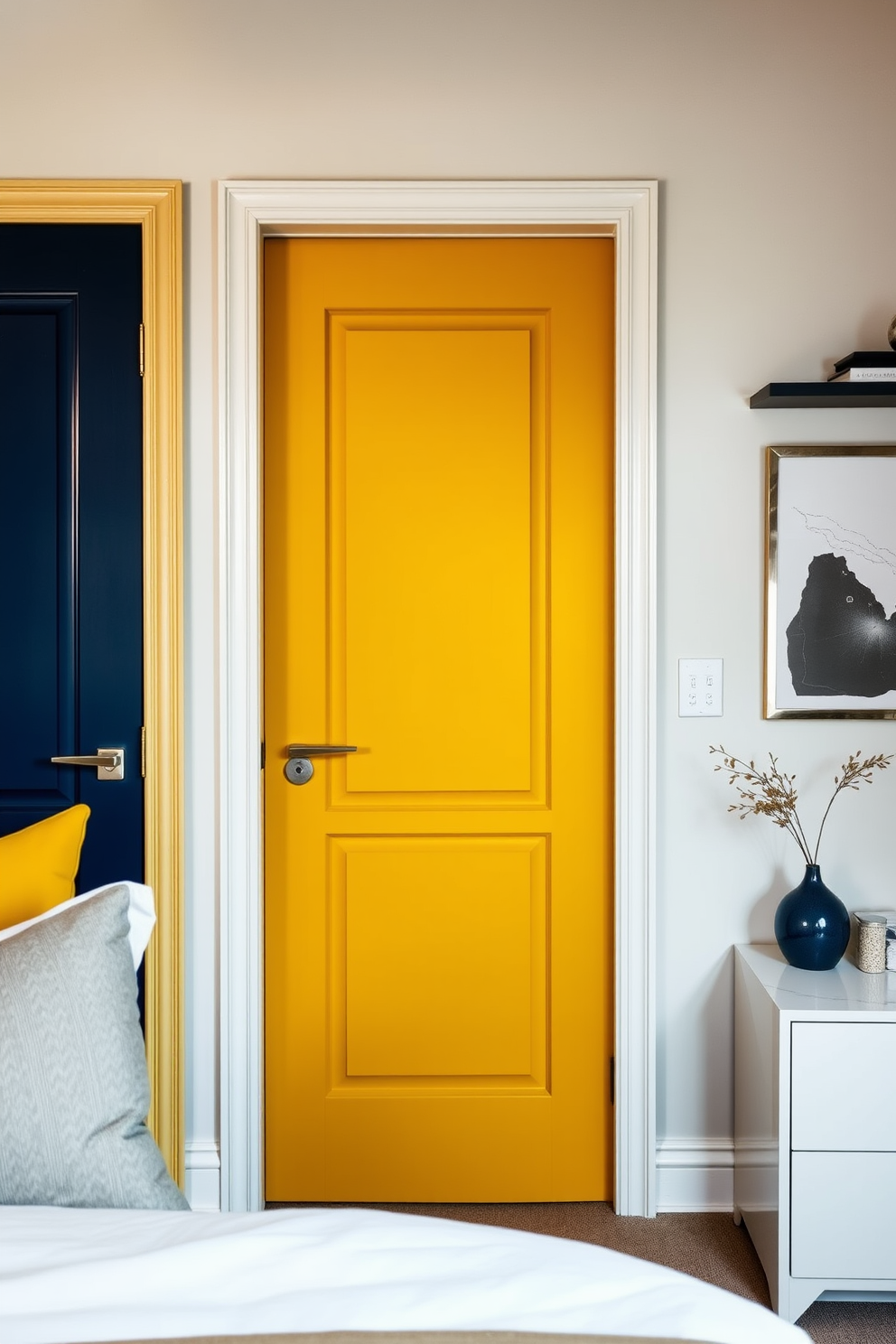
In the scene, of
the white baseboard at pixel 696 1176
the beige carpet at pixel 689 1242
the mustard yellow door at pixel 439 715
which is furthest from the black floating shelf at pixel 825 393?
the beige carpet at pixel 689 1242

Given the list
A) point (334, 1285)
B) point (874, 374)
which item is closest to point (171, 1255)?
point (334, 1285)

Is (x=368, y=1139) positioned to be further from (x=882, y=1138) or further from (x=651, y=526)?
(x=651, y=526)

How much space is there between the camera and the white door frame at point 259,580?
6.75 ft

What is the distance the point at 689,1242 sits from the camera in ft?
6.66

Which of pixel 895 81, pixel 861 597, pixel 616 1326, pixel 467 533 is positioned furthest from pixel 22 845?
pixel 895 81

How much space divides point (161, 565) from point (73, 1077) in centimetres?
120

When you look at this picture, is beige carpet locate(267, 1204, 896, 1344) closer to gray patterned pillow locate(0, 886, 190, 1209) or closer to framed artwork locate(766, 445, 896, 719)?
gray patterned pillow locate(0, 886, 190, 1209)

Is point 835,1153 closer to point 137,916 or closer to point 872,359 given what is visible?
point 137,916

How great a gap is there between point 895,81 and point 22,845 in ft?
7.34

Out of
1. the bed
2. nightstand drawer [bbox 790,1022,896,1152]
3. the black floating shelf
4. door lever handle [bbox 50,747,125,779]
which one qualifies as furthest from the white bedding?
the black floating shelf

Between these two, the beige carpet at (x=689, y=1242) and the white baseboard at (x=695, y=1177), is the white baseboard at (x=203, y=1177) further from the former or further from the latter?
the white baseboard at (x=695, y=1177)

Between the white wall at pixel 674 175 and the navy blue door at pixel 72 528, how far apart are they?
0.42 feet

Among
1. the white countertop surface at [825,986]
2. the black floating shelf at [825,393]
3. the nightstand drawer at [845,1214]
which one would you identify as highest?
the black floating shelf at [825,393]

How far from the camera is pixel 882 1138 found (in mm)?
1798
